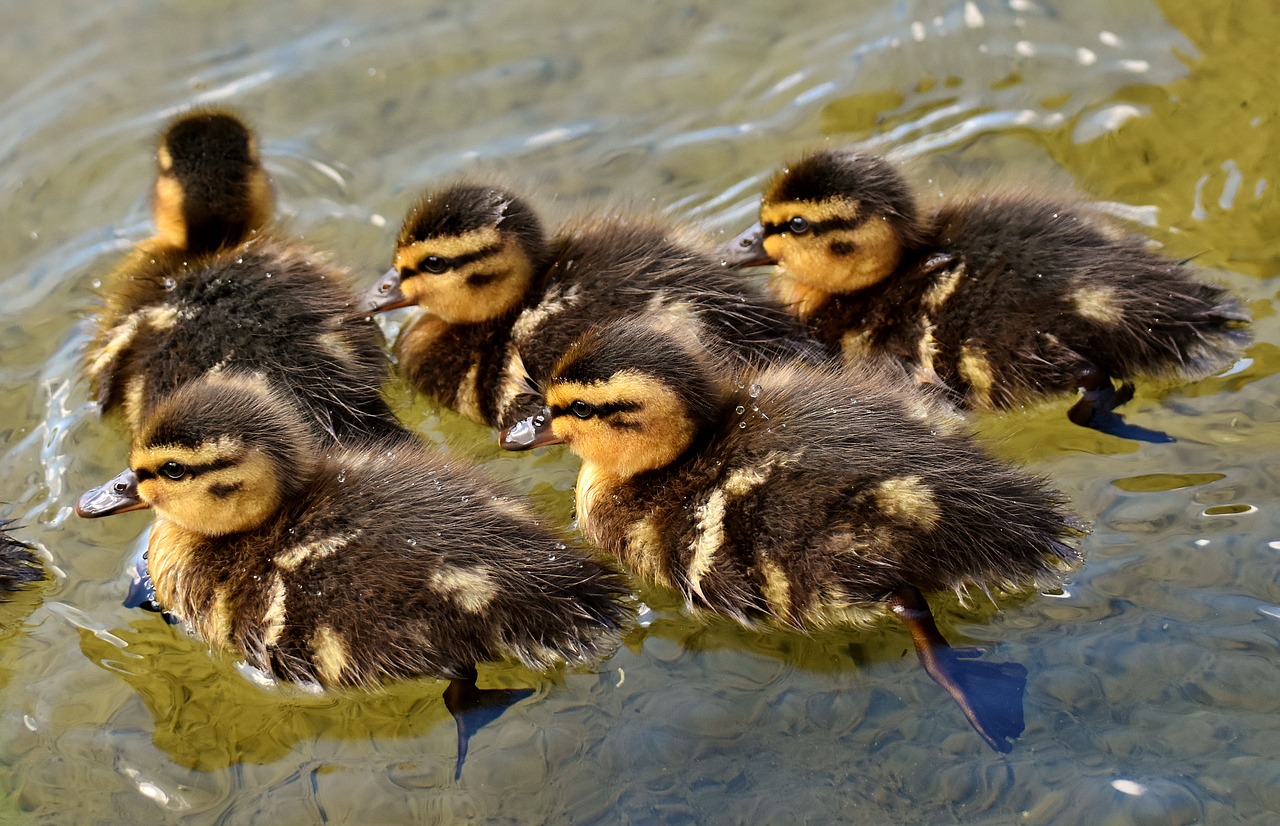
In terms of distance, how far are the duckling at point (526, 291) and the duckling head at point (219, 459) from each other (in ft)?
1.74

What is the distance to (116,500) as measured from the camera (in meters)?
2.55

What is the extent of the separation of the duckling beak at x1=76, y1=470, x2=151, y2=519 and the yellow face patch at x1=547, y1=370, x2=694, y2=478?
786mm

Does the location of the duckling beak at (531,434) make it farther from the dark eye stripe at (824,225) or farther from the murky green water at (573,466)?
the dark eye stripe at (824,225)

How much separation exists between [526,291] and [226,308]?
63 cm

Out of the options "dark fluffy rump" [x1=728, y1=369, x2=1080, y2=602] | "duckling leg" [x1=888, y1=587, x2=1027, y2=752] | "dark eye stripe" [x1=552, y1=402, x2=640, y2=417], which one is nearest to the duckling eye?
"dark eye stripe" [x1=552, y1=402, x2=640, y2=417]

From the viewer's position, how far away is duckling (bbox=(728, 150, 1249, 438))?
273 cm

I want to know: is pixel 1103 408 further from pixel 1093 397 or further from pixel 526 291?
pixel 526 291

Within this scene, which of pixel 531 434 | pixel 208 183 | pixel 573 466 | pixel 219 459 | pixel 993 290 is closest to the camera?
pixel 219 459

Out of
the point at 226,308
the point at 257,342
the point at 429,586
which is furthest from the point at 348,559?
the point at 226,308

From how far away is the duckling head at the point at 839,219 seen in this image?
9.45ft

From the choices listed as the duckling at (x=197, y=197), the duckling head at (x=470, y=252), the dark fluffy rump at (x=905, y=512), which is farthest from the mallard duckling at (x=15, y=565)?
the dark fluffy rump at (x=905, y=512)

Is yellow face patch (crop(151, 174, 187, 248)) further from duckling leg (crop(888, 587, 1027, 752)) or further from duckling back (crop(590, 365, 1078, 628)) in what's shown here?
duckling leg (crop(888, 587, 1027, 752))

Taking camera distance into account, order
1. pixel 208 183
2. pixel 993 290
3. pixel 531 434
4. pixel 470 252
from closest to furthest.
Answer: pixel 531 434, pixel 993 290, pixel 470 252, pixel 208 183

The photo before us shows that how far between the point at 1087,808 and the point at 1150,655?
1.16ft
